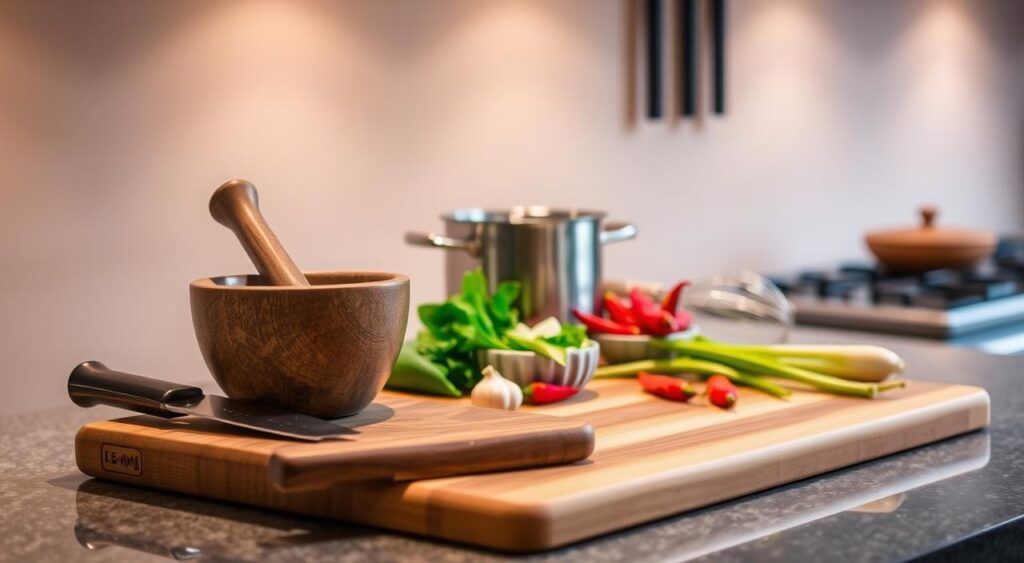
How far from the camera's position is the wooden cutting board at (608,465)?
683mm

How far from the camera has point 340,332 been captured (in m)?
0.79

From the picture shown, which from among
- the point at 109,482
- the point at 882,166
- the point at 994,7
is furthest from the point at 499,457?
the point at 994,7

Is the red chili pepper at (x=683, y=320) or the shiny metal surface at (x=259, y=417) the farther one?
the red chili pepper at (x=683, y=320)

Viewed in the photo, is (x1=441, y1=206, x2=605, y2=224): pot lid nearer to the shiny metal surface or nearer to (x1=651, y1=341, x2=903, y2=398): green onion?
(x1=651, y1=341, x2=903, y2=398): green onion

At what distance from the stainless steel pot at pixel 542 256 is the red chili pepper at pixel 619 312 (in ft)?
0.07

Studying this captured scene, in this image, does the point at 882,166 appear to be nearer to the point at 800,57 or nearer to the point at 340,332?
the point at 800,57

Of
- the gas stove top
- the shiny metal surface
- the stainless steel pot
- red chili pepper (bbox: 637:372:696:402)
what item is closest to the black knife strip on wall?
the gas stove top

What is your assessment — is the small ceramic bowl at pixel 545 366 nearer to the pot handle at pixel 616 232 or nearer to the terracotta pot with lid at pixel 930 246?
the pot handle at pixel 616 232

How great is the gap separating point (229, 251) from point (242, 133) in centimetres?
18

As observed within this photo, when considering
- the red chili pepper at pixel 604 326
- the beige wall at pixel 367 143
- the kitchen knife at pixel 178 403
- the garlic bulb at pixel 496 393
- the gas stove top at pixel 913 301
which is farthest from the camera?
the gas stove top at pixel 913 301

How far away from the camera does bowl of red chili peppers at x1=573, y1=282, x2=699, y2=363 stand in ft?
3.88

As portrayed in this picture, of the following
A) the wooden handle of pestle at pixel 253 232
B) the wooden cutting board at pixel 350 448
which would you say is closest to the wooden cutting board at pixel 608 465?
the wooden cutting board at pixel 350 448

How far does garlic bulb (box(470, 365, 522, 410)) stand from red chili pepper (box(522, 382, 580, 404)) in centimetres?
3

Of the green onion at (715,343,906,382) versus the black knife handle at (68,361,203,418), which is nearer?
the black knife handle at (68,361,203,418)
